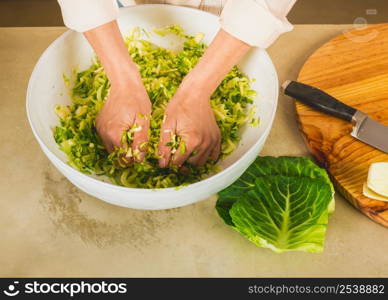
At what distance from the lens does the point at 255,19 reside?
0.90 m

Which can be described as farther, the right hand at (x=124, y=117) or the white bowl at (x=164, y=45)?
the right hand at (x=124, y=117)

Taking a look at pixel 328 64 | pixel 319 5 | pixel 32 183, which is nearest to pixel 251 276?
pixel 32 183

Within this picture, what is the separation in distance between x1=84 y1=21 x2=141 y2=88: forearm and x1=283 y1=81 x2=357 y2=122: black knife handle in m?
0.39

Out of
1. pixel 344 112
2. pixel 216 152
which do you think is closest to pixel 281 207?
pixel 216 152

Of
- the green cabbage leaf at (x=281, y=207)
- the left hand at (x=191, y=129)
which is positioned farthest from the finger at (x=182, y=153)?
the green cabbage leaf at (x=281, y=207)

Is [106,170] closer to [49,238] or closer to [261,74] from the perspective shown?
[49,238]

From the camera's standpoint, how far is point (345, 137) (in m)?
1.06

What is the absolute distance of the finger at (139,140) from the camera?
3.04 feet

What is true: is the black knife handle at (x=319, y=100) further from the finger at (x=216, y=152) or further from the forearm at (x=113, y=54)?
the forearm at (x=113, y=54)

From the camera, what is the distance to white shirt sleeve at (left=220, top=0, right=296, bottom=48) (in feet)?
2.92

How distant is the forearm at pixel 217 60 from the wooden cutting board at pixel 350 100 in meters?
0.25

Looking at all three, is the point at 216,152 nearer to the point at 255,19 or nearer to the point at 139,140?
the point at 139,140

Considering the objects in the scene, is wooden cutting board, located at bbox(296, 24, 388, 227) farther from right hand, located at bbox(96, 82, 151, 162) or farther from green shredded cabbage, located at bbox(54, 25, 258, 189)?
right hand, located at bbox(96, 82, 151, 162)

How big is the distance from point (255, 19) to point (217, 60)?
0.12 metres
